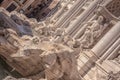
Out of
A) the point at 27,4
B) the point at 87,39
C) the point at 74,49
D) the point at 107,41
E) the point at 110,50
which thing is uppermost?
the point at 74,49

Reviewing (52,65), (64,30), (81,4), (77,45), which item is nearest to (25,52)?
(52,65)

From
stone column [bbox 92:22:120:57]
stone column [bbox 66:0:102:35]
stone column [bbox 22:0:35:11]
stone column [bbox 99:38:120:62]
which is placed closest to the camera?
stone column [bbox 99:38:120:62]

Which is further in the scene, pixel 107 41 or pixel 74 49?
pixel 107 41

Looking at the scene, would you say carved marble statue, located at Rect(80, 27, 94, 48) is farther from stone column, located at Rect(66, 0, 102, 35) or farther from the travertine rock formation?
stone column, located at Rect(66, 0, 102, 35)

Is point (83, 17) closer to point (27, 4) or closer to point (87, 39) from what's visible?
point (87, 39)

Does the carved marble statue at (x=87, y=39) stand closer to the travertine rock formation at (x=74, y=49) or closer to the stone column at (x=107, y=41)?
the travertine rock formation at (x=74, y=49)

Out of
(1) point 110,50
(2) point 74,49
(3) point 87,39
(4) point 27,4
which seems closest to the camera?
(2) point 74,49

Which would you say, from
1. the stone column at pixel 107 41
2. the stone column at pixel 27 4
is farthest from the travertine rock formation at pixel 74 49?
the stone column at pixel 27 4

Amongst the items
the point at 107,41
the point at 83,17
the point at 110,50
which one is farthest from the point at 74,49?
the point at 83,17

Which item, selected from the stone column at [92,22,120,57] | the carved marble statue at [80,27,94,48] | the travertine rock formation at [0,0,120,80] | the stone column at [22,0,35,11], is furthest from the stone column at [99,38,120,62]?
the stone column at [22,0,35,11]
